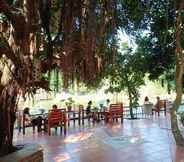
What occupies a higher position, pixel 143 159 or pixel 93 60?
pixel 93 60

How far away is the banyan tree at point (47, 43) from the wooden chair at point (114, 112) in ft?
31.9

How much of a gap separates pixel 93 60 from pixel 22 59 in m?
0.92

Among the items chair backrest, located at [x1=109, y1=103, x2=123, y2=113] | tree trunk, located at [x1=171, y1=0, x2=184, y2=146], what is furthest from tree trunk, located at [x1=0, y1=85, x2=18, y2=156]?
chair backrest, located at [x1=109, y1=103, x2=123, y2=113]

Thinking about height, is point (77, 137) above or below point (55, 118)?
below

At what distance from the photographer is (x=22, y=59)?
4.64m

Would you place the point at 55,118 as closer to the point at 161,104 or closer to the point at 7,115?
the point at 7,115

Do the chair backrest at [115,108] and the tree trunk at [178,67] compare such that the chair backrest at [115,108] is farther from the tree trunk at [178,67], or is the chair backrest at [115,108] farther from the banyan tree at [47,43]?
the banyan tree at [47,43]

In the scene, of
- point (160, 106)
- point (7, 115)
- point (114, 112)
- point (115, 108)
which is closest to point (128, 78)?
point (115, 108)

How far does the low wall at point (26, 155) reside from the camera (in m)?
5.12

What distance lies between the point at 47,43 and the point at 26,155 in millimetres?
1613

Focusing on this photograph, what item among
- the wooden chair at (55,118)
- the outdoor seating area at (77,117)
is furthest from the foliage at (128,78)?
the wooden chair at (55,118)

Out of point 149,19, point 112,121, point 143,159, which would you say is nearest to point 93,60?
point 143,159

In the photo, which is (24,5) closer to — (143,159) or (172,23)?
(143,159)

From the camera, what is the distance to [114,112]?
1522cm
